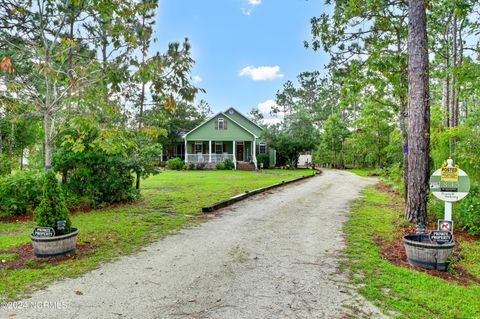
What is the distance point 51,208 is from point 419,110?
661cm

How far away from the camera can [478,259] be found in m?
4.35

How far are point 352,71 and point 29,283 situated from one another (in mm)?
8633

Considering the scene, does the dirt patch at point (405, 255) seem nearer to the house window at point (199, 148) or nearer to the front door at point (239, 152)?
the front door at point (239, 152)

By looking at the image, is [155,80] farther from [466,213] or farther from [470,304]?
[466,213]

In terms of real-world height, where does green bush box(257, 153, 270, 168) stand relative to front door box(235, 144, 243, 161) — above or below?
below

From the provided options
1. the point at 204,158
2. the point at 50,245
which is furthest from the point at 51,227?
the point at 204,158

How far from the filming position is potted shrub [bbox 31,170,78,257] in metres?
4.35

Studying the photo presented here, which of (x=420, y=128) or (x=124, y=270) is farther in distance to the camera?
(x=420, y=128)

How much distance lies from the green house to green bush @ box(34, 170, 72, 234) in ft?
81.8

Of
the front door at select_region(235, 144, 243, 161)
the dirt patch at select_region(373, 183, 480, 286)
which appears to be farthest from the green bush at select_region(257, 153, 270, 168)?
the dirt patch at select_region(373, 183, 480, 286)

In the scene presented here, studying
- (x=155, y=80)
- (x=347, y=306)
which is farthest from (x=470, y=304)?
(x=155, y=80)

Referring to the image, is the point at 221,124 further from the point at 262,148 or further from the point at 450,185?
the point at 450,185

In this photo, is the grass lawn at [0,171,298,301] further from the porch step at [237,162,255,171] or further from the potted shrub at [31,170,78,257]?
the porch step at [237,162,255,171]

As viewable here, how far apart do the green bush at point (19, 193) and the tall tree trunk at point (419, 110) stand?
28.0 ft
